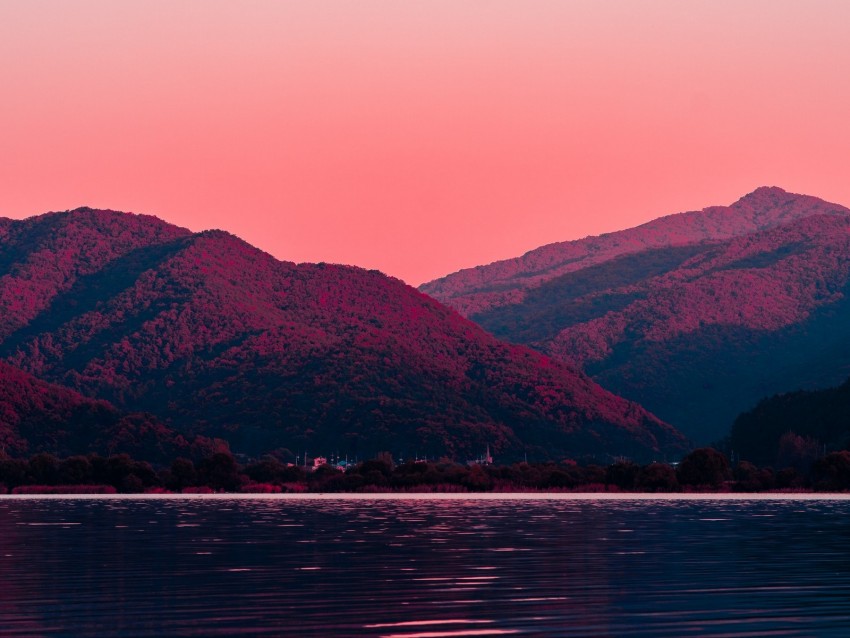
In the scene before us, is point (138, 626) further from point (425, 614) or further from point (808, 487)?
point (808, 487)

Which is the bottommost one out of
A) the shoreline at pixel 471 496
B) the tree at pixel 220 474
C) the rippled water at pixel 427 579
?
the rippled water at pixel 427 579

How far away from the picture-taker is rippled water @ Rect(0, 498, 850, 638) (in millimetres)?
36562

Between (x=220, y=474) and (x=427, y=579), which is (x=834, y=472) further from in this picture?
(x=427, y=579)

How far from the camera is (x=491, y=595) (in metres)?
43.5

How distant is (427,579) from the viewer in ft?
160

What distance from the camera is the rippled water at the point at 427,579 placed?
3656 centimetres

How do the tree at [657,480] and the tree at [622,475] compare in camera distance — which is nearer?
the tree at [657,480]

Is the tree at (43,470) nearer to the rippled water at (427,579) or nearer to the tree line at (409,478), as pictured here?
the tree line at (409,478)

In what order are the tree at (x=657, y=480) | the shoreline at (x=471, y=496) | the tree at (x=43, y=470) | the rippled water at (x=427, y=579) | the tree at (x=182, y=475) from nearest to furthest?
the rippled water at (x=427, y=579), the shoreline at (x=471, y=496), the tree at (x=657, y=480), the tree at (x=43, y=470), the tree at (x=182, y=475)

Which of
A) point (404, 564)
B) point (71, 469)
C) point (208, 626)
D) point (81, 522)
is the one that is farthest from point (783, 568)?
Answer: point (71, 469)

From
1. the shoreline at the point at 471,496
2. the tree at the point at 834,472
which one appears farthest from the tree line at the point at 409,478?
the shoreline at the point at 471,496

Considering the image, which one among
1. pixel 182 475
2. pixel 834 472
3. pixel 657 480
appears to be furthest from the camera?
pixel 182 475

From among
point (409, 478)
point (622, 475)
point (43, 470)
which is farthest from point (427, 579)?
point (43, 470)

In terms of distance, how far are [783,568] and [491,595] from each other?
14.7 metres
